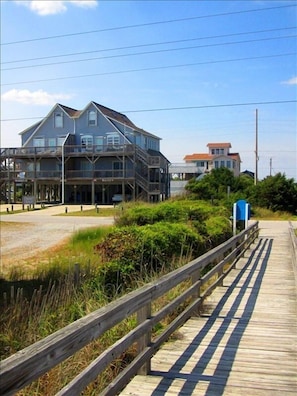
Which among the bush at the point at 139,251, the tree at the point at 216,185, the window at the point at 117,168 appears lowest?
the bush at the point at 139,251

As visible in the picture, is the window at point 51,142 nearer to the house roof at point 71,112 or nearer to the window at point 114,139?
the house roof at point 71,112

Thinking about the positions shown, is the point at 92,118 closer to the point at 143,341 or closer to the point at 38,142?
the point at 38,142

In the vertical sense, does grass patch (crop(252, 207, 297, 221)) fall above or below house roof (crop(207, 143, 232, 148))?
below

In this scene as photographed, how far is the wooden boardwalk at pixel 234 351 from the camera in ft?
13.6

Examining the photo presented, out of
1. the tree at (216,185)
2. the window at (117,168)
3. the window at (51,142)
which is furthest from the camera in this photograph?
the window at (51,142)

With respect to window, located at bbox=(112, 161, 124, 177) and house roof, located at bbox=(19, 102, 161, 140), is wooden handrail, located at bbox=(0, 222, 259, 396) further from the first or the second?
house roof, located at bbox=(19, 102, 161, 140)

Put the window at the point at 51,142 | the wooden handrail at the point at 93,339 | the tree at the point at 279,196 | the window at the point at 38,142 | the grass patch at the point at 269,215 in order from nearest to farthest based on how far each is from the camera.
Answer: the wooden handrail at the point at 93,339 < the grass patch at the point at 269,215 < the tree at the point at 279,196 < the window at the point at 51,142 < the window at the point at 38,142

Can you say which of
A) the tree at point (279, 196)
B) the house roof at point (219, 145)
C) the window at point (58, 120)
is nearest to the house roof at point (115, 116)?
the window at point (58, 120)

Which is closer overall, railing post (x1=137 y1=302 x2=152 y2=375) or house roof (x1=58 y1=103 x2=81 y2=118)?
railing post (x1=137 y1=302 x2=152 y2=375)

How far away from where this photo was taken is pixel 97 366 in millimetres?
3217

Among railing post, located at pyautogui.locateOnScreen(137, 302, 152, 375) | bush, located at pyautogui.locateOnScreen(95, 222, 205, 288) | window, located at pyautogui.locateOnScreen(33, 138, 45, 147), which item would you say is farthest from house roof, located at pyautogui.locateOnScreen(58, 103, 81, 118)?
railing post, located at pyautogui.locateOnScreen(137, 302, 152, 375)

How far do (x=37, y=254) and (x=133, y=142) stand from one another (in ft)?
126

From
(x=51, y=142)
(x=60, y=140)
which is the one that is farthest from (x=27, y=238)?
(x=51, y=142)

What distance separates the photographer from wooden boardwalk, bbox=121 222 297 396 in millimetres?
4148
